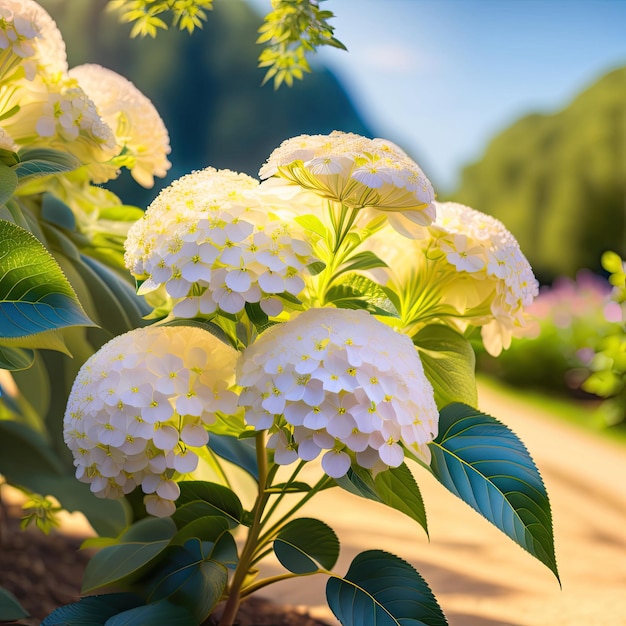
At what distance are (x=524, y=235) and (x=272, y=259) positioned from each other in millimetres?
7136

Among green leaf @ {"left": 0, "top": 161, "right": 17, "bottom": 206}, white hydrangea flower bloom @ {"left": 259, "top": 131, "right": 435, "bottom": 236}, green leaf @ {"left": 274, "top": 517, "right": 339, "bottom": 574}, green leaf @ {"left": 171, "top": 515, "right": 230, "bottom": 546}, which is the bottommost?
green leaf @ {"left": 171, "top": 515, "right": 230, "bottom": 546}

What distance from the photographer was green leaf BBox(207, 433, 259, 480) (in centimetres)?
76

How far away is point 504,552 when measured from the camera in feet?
4.16

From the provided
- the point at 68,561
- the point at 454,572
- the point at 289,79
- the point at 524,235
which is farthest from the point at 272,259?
the point at 524,235

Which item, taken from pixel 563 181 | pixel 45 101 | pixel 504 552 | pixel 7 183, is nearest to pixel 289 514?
pixel 7 183

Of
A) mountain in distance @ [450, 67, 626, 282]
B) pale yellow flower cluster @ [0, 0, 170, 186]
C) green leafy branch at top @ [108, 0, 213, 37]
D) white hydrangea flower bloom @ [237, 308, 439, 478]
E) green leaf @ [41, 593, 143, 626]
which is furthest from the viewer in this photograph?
mountain in distance @ [450, 67, 626, 282]

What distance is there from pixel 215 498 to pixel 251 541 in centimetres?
6

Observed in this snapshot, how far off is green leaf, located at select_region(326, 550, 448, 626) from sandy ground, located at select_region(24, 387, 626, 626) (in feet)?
1.01

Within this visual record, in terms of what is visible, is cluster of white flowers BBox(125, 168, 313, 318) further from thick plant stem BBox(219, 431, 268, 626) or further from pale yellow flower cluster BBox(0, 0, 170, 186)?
pale yellow flower cluster BBox(0, 0, 170, 186)

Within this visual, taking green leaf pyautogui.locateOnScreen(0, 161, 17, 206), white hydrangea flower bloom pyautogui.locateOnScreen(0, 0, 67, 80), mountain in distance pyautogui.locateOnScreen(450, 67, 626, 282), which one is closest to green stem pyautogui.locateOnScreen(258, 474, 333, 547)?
green leaf pyautogui.locateOnScreen(0, 161, 17, 206)

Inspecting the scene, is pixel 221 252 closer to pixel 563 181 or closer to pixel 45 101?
pixel 45 101

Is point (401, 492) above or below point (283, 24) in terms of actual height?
below

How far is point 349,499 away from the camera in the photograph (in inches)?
65.4

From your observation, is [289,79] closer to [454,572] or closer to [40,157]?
[40,157]
